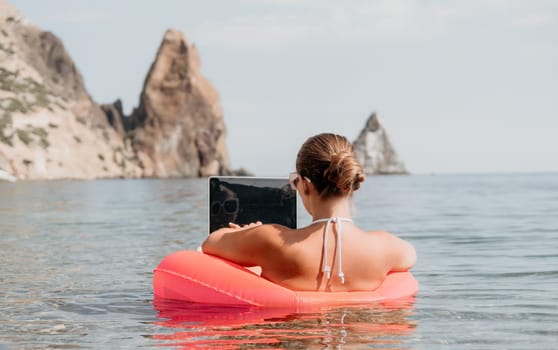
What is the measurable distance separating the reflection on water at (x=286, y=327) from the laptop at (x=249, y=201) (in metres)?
0.85

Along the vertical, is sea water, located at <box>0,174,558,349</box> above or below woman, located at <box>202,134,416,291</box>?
below

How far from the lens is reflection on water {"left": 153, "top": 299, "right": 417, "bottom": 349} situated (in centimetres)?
566

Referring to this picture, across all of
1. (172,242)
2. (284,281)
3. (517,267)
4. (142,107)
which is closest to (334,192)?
(284,281)

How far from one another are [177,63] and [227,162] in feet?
73.5

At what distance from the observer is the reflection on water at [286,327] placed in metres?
5.66

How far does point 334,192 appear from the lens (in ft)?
20.0

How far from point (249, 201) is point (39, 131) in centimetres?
11038

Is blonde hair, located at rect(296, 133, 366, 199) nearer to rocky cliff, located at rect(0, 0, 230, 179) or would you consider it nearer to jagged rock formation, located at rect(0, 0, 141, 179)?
jagged rock formation, located at rect(0, 0, 141, 179)

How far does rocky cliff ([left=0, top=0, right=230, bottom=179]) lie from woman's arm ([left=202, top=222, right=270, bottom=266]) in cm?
11069

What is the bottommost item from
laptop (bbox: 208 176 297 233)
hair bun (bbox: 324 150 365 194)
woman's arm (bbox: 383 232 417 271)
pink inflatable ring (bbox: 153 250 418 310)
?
pink inflatable ring (bbox: 153 250 418 310)

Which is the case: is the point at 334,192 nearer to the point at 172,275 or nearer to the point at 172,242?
the point at 172,275

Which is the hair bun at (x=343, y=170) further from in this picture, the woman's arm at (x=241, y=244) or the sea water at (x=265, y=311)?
the woman's arm at (x=241, y=244)

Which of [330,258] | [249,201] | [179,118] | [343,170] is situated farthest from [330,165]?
[179,118]

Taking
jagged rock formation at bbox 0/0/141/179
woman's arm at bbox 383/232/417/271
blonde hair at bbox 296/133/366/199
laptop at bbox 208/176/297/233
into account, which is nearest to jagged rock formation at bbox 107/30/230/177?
jagged rock formation at bbox 0/0/141/179
